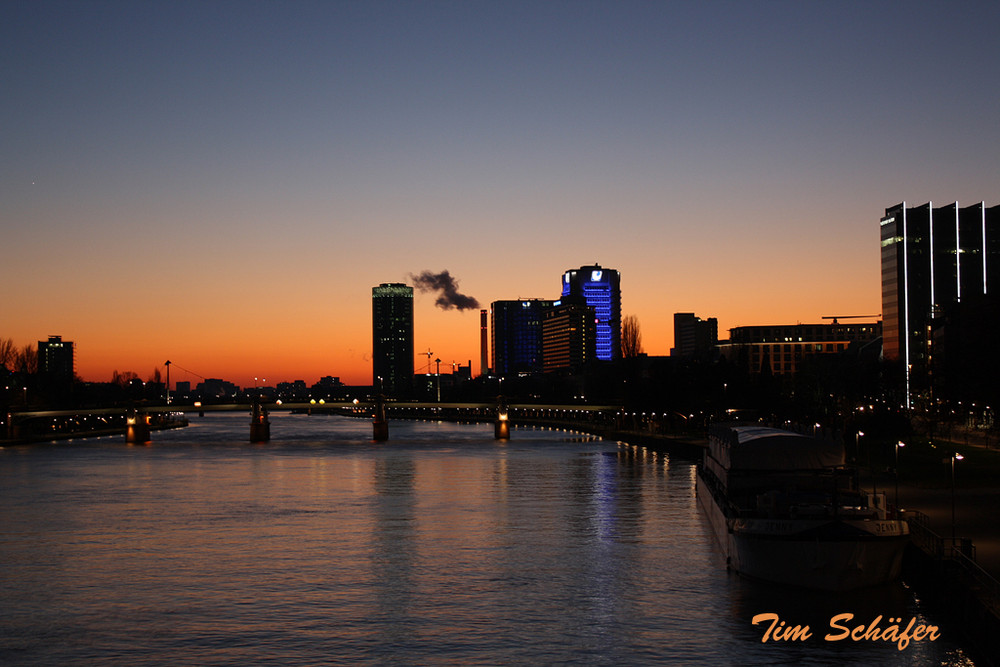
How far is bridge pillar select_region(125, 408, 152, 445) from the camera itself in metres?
184

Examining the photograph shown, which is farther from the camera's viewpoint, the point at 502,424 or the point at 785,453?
the point at 502,424

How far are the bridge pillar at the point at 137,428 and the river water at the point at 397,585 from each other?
333ft

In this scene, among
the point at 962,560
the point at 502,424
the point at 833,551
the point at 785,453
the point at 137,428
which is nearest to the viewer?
the point at 962,560

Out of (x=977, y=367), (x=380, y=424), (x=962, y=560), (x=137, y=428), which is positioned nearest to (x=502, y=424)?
(x=380, y=424)

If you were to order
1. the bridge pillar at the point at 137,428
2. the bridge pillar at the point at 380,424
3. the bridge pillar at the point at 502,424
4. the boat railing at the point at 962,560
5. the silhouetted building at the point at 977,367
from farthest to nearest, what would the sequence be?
the bridge pillar at the point at 380,424, the bridge pillar at the point at 137,428, the bridge pillar at the point at 502,424, the silhouetted building at the point at 977,367, the boat railing at the point at 962,560

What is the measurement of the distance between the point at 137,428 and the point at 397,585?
155350 millimetres

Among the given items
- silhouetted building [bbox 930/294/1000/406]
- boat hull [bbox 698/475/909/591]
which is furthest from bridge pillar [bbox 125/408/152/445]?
boat hull [bbox 698/475/909/591]

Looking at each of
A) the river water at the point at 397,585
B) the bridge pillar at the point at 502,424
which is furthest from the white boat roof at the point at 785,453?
the bridge pillar at the point at 502,424

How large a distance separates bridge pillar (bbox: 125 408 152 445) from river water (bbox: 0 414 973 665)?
10156 cm

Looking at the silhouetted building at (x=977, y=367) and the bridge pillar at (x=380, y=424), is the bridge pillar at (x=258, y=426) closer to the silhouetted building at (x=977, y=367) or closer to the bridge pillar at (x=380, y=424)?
the bridge pillar at (x=380, y=424)

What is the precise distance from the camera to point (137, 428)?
187 meters

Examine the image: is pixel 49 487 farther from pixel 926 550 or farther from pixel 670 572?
pixel 926 550

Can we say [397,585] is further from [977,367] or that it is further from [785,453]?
[977,367]

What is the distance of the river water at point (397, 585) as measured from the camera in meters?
32.8
